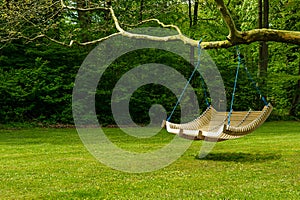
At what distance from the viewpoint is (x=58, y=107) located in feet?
50.9

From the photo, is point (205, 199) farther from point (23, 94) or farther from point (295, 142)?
point (23, 94)

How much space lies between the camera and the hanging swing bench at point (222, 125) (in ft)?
23.2

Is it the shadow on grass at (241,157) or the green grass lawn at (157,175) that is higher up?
the green grass lawn at (157,175)

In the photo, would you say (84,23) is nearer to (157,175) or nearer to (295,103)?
(295,103)

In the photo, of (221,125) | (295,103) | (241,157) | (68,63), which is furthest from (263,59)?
(241,157)

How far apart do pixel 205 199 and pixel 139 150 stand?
13.9 feet

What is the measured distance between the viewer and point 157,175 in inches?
243

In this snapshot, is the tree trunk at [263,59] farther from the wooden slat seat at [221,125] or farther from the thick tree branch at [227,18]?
the thick tree branch at [227,18]

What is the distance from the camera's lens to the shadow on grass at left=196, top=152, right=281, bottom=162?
7.68 m

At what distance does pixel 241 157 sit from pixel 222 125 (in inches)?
47.4

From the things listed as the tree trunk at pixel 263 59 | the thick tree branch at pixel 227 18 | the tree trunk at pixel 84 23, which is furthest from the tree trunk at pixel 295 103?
the thick tree branch at pixel 227 18

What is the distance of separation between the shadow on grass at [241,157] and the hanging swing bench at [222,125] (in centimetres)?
49

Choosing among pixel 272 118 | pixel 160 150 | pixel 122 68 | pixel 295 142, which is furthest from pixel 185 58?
pixel 160 150

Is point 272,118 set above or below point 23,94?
below
